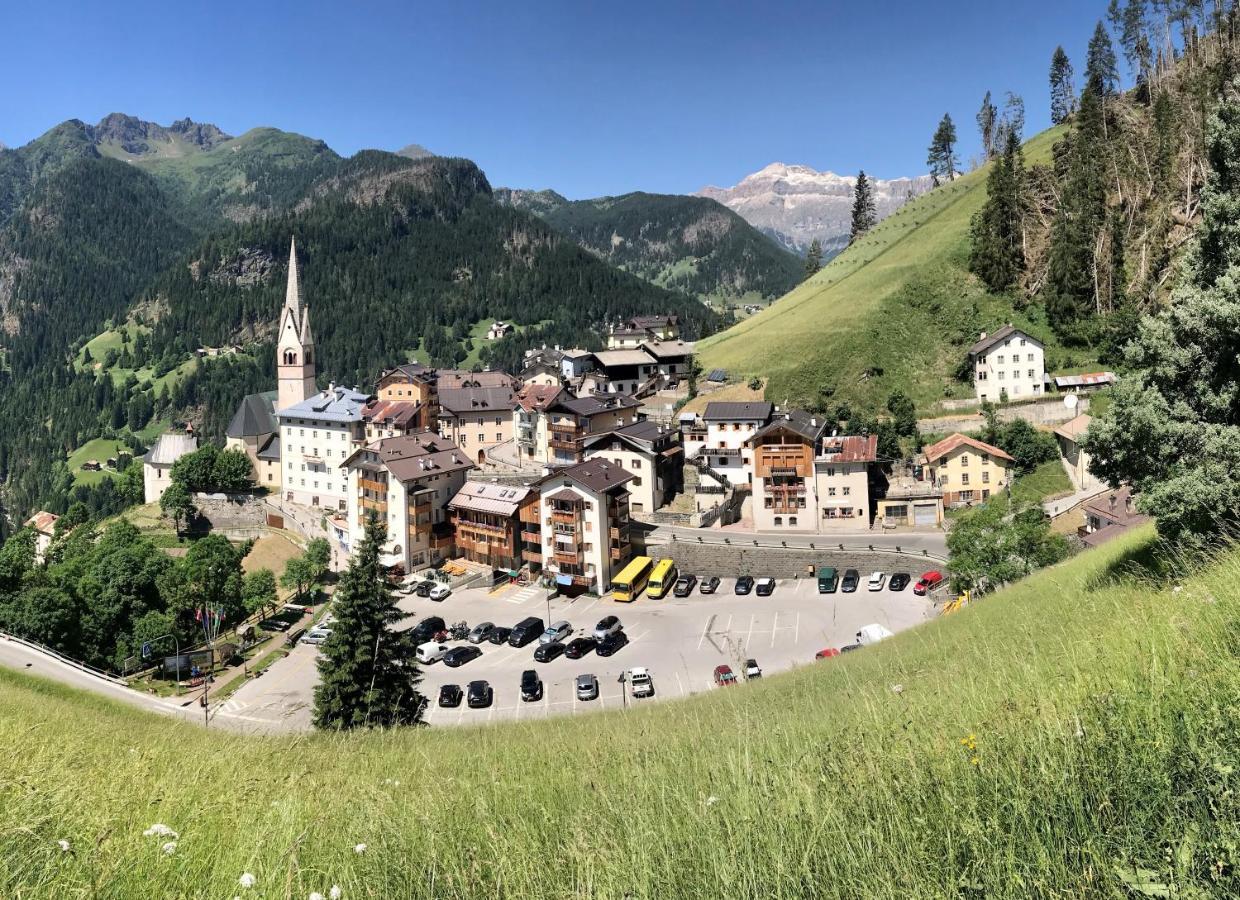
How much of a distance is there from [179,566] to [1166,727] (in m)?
70.2

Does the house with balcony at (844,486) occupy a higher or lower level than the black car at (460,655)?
higher

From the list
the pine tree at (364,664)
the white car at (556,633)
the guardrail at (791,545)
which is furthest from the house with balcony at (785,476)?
the pine tree at (364,664)

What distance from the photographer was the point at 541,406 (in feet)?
246

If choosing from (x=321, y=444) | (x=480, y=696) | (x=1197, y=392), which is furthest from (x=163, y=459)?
(x=1197, y=392)

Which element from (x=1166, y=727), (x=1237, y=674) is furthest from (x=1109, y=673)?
(x=1166, y=727)

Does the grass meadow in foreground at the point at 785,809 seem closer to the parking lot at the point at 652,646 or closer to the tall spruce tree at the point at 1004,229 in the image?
the parking lot at the point at 652,646

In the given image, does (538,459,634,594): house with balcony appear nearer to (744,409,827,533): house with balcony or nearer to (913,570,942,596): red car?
(744,409,827,533): house with balcony

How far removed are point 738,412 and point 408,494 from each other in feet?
90.8

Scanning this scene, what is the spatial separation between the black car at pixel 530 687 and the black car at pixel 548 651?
406 cm

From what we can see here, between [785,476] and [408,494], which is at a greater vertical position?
[785,476]

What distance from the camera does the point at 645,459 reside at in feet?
201

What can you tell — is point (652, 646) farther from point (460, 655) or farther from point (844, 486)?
point (844, 486)

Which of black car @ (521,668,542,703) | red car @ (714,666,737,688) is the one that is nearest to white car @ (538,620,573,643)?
black car @ (521,668,542,703)

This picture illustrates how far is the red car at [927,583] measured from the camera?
44812 millimetres
